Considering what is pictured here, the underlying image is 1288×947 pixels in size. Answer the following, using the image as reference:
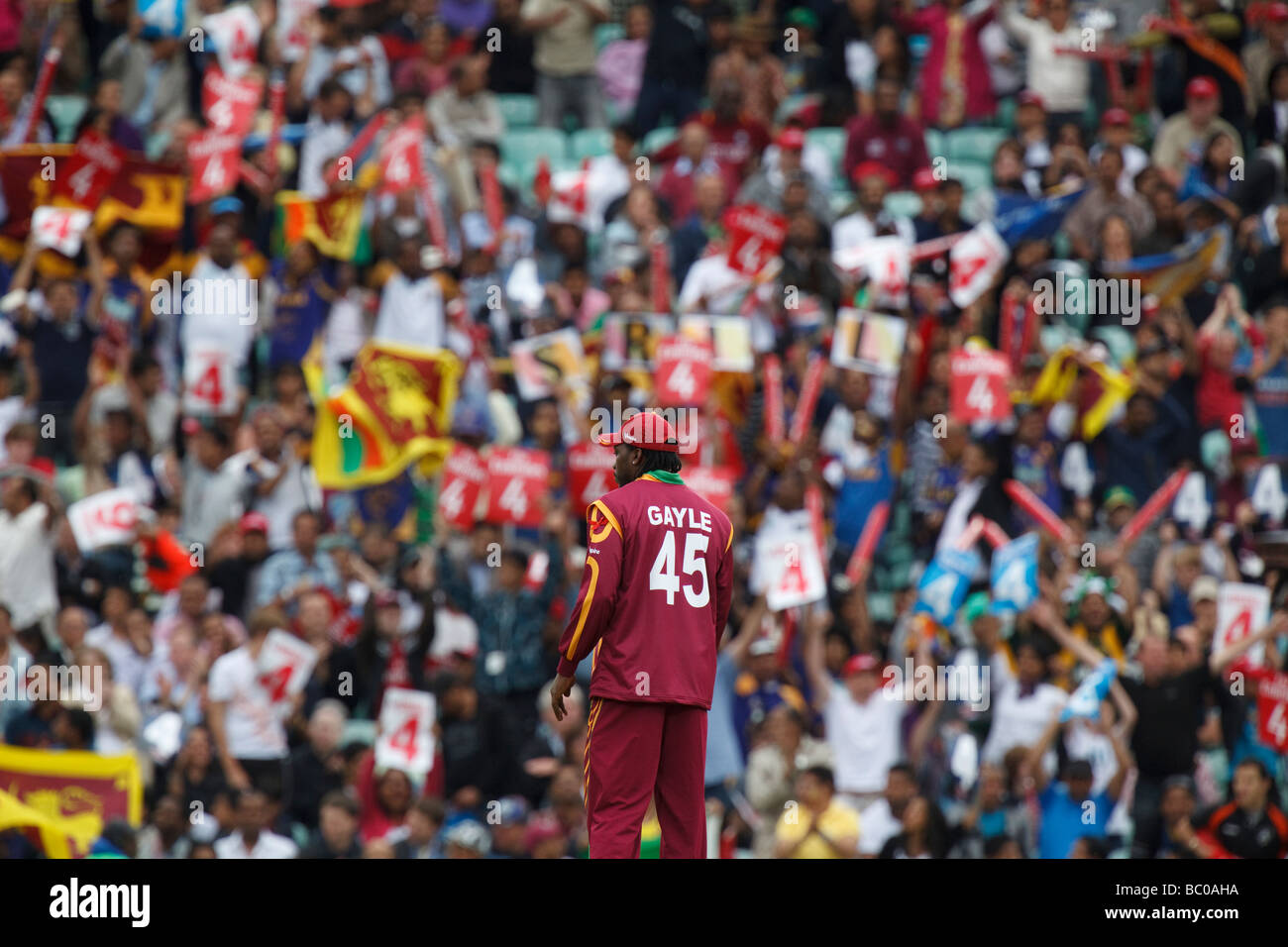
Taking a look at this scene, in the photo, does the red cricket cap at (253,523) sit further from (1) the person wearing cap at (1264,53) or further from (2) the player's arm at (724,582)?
(1) the person wearing cap at (1264,53)

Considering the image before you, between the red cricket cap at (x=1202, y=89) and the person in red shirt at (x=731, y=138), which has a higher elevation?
the red cricket cap at (x=1202, y=89)

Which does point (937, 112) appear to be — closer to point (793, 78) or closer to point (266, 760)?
point (793, 78)

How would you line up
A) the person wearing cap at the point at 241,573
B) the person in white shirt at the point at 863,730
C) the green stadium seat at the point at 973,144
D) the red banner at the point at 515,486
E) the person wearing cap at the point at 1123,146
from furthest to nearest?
the green stadium seat at the point at 973,144
the person wearing cap at the point at 1123,146
the person wearing cap at the point at 241,573
the red banner at the point at 515,486
the person in white shirt at the point at 863,730

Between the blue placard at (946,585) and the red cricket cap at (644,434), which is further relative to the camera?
the blue placard at (946,585)

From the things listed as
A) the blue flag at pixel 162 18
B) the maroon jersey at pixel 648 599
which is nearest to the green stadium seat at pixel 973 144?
the blue flag at pixel 162 18

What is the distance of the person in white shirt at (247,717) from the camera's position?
1267 centimetres

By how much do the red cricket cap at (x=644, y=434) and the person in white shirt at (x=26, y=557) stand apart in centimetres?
622

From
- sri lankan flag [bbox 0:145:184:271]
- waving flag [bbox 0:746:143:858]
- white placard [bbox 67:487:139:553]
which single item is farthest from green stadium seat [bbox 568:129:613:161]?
waving flag [bbox 0:746:143:858]

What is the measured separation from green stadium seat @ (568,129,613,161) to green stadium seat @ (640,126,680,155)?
25 cm

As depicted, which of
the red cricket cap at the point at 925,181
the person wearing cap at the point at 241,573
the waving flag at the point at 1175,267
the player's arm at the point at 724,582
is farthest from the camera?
the red cricket cap at the point at 925,181

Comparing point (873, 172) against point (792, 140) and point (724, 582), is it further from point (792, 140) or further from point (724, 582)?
point (724, 582)

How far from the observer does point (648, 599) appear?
815cm

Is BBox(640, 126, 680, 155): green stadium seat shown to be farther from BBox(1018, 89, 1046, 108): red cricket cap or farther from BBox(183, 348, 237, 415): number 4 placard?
BBox(183, 348, 237, 415): number 4 placard

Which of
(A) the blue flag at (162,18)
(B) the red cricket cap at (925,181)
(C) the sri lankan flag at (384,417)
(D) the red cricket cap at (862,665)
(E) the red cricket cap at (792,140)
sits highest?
(A) the blue flag at (162,18)
